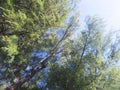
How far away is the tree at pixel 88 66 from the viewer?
1130cm

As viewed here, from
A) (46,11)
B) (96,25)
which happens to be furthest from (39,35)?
(96,25)

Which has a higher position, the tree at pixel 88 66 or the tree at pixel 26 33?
the tree at pixel 26 33

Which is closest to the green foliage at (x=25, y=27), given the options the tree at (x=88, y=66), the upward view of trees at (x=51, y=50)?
the upward view of trees at (x=51, y=50)

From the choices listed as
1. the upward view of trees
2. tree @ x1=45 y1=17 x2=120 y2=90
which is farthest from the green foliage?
tree @ x1=45 y1=17 x2=120 y2=90

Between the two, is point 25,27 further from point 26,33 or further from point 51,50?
point 51,50

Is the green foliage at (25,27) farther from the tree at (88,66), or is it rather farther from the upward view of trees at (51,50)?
the tree at (88,66)

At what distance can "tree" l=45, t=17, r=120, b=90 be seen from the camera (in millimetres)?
11297

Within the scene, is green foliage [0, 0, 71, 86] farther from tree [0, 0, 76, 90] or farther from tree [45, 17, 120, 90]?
tree [45, 17, 120, 90]

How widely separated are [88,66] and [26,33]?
10.6 ft

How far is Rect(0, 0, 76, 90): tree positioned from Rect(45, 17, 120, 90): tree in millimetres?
1408

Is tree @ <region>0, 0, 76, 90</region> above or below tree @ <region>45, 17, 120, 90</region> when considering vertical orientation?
above

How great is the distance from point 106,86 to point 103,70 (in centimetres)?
70

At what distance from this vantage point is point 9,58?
11.1m

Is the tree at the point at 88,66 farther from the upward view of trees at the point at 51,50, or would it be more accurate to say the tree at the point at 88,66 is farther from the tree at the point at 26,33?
the tree at the point at 26,33
